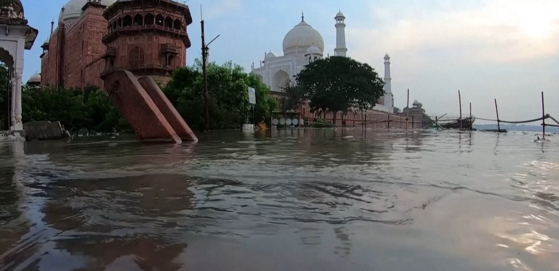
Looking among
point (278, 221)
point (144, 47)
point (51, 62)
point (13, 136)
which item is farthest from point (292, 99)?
point (278, 221)

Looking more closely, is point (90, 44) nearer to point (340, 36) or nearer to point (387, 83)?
point (340, 36)

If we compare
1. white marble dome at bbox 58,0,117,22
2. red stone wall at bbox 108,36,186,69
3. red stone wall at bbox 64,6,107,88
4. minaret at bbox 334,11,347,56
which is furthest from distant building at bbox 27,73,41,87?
minaret at bbox 334,11,347,56

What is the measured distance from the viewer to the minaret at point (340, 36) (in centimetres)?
6397

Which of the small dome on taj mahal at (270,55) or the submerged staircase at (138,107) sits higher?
the small dome on taj mahal at (270,55)

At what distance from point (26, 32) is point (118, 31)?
2206cm

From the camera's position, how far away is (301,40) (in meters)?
60.6

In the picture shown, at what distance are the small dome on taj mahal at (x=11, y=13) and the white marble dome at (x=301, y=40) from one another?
46960 mm

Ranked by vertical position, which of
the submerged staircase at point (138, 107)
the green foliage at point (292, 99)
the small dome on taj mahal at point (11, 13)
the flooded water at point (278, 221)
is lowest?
the flooded water at point (278, 221)

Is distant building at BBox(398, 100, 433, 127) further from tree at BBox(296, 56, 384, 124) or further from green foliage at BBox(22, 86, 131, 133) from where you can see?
green foliage at BBox(22, 86, 131, 133)

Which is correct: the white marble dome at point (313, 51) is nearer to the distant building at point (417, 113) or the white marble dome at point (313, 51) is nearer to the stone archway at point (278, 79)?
the stone archway at point (278, 79)

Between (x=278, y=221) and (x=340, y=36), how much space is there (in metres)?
64.9

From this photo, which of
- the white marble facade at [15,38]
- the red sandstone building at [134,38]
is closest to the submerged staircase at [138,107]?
the white marble facade at [15,38]

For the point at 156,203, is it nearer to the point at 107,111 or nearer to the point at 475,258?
the point at 475,258

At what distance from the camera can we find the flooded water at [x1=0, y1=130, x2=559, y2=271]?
1.61m
